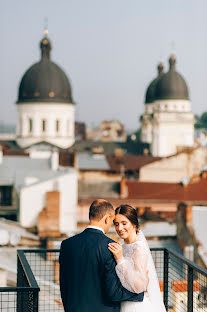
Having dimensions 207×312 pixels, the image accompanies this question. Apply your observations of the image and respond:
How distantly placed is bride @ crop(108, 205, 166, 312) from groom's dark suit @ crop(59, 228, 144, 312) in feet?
0.20

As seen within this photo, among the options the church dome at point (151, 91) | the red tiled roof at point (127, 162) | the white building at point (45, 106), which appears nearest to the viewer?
the red tiled roof at point (127, 162)

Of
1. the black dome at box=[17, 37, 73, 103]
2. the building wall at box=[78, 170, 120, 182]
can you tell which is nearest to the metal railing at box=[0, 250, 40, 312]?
the building wall at box=[78, 170, 120, 182]

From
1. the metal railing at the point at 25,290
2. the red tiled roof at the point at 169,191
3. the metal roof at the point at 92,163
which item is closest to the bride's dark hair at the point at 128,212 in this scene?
the metal railing at the point at 25,290

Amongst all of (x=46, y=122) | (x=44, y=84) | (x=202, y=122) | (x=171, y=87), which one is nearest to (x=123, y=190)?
(x=44, y=84)

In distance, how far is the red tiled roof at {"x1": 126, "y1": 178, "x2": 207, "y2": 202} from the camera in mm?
41375

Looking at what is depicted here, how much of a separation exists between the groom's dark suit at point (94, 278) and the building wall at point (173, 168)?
5165cm

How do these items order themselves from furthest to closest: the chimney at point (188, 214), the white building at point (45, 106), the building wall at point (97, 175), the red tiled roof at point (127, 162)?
the white building at point (45, 106), the red tiled roof at point (127, 162), the building wall at point (97, 175), the chimney at point (188, 214)

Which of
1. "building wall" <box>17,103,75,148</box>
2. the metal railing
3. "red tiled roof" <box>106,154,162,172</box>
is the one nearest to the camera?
the metal railing

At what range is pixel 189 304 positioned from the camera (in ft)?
20.5

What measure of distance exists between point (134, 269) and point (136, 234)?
1.21 feet

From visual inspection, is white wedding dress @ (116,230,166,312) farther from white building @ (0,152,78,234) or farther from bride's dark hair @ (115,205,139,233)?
white building @ (0,152,78,234)

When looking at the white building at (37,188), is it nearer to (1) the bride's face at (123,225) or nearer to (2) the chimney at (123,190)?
(2) the chimney at (123,190)

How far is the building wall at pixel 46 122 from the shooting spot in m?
95.0

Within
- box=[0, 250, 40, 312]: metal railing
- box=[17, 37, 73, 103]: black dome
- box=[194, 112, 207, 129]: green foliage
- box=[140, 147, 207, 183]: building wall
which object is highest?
box=[194, 112, 207, 129]: green foliage
